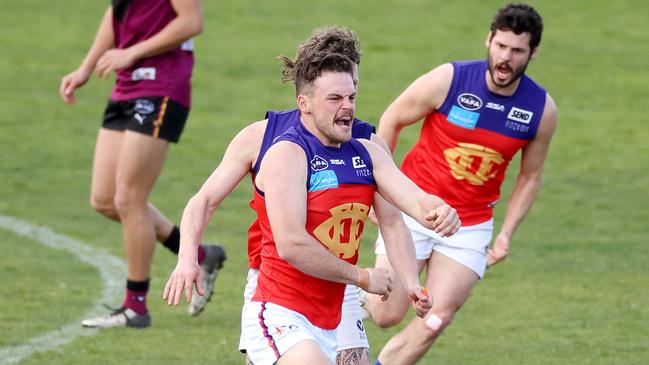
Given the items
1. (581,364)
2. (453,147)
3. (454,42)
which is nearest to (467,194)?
(453,147)

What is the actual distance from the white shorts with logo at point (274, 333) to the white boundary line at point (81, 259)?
2811mm

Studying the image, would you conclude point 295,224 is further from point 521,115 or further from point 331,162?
point 521,115

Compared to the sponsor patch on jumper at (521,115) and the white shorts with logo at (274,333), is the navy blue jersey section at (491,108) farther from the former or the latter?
the white shorts with logo at (274,333)

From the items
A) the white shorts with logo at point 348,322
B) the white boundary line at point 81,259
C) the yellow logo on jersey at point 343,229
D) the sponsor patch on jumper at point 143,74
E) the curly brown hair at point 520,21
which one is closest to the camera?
the yellow logo on jersey at point 343,229

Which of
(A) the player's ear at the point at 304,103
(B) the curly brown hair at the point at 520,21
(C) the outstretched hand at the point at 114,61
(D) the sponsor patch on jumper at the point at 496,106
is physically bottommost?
(C) the outstretched hand at the point at 114,61

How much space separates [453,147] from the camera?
27.5 feet

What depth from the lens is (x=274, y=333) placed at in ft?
20.3

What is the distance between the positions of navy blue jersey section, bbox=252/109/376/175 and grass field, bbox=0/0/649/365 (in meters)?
2.78

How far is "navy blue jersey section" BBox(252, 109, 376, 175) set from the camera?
252 inches

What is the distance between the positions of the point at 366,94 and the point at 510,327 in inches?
355

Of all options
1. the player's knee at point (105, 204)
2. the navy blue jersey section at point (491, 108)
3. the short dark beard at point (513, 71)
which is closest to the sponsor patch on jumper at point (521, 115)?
the navy blue jersey section at point (491, 108)

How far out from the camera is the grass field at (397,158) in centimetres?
962

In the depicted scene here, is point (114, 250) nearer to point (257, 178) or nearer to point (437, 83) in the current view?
point (437, 83)

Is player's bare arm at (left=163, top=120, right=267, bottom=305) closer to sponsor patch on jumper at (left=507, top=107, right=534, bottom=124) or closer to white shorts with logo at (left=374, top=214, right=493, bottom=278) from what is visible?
white shorts with logo at (left=374, top=214, right=493, bottom=278)
